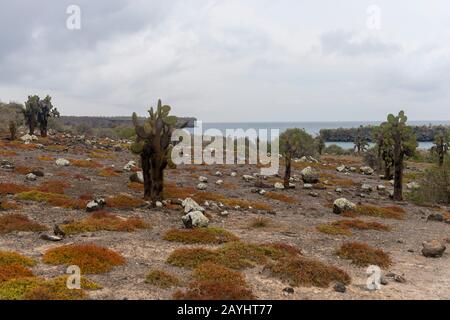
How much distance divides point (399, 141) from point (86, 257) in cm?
2668

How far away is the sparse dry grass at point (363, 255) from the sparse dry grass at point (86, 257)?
8238mm

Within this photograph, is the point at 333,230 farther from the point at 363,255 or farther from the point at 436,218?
the point at 436,218

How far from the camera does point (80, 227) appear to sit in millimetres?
17922

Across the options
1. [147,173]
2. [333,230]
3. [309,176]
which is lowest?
[333,230]

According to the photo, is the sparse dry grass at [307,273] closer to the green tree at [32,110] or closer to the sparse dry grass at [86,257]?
the sparse dry grass at [86,257]

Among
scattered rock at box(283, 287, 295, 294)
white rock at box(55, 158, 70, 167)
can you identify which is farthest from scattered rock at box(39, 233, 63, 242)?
white rock at box(55, 158, 70, 167)

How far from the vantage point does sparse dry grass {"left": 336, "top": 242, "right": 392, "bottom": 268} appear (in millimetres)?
15305

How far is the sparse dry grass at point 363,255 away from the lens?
1530 cm

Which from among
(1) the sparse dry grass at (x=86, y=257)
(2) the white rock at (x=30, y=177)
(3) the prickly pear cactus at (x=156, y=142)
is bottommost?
(1) the sparse dry grass at (x=86, y=257)

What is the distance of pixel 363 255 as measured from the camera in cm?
1573

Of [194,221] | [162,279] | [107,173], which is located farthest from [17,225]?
[107,173]

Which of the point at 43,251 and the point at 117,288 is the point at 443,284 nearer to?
the point at 117,288

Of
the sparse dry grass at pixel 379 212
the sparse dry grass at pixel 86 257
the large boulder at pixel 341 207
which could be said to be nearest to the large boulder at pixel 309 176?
the sparse dry grass at pixel 379 212

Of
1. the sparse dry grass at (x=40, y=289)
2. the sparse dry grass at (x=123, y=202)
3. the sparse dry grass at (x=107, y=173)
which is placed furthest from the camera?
the sparse dry grass at (x=107, y=173)
